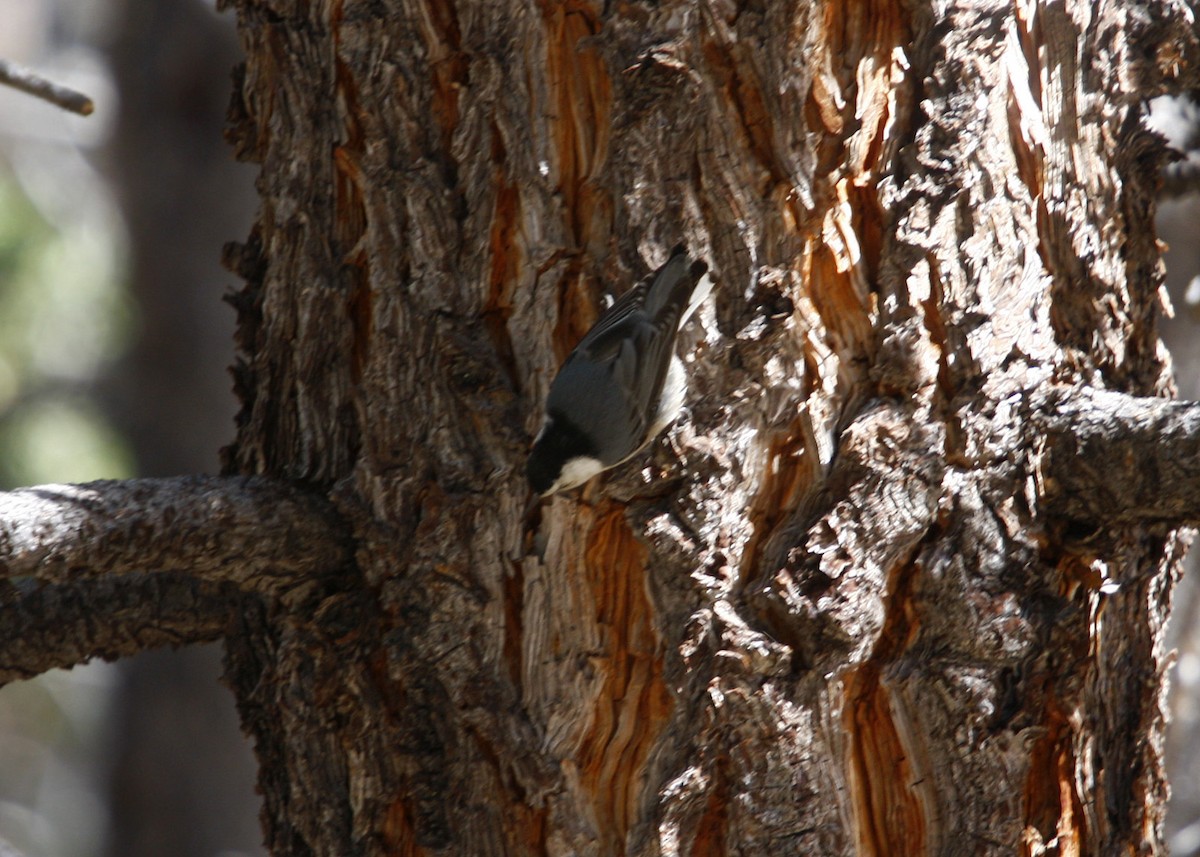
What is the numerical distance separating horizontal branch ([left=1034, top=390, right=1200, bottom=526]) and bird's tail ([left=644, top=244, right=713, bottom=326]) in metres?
0.46

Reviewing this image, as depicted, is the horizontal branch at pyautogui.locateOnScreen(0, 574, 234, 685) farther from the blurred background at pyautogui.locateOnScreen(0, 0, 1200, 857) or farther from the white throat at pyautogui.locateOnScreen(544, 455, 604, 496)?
the blurred background at pyautogui.locateOnScreen(0, 0, 1200, 857)

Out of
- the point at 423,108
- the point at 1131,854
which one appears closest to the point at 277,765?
the point at 423,108

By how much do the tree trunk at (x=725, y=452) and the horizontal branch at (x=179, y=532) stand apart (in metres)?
0.06

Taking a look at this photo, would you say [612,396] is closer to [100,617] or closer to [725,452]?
[725,452]

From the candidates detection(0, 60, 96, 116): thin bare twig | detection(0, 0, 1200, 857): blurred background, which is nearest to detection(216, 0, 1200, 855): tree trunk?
detection(0, 60, 96, 116): thin bare twig

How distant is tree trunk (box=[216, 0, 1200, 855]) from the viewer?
1.42 metres

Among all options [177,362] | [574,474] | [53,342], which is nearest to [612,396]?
[574,474]

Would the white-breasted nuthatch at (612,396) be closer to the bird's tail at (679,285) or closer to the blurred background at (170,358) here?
the bird's tail at (679,285)

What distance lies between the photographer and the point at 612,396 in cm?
179

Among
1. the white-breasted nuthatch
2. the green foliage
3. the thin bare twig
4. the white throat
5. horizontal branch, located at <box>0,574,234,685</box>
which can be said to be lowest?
horizontal branch, located at <box>0,574,234,685</box>

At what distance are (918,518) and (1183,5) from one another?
0.92m

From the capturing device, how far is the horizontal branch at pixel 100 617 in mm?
1658

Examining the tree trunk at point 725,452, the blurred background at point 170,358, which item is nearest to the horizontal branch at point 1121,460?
the tree trunk at point 725,452

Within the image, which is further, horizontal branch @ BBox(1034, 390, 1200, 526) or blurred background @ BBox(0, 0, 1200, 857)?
blurred background @ BBox(0, 0, 1200, 857)
